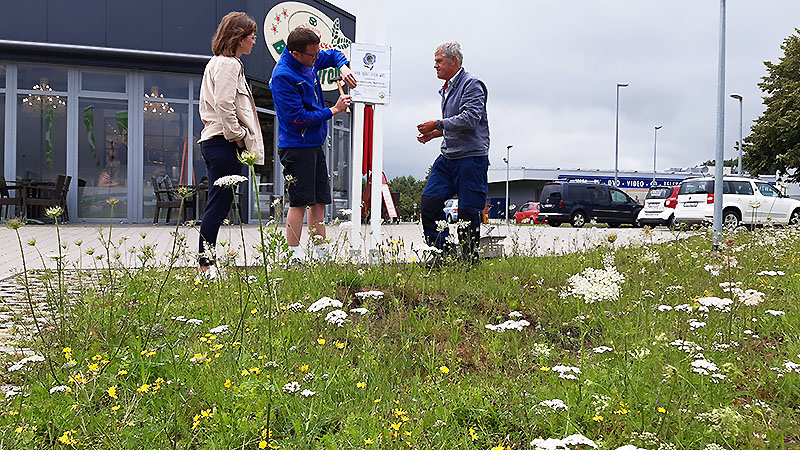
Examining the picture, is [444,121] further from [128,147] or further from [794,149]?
[794,149]

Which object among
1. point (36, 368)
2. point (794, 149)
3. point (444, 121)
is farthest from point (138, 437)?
point (794, 149)

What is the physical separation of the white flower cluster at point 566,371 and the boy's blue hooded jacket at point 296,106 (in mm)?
3280

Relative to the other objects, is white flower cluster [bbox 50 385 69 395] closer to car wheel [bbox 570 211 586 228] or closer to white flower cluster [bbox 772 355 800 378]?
white flower cluster [bbox 772 355 800 378]

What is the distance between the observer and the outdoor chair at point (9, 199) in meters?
13.2

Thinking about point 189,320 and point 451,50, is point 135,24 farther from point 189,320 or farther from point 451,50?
point 189,320

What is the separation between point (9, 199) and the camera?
13445 millimetres

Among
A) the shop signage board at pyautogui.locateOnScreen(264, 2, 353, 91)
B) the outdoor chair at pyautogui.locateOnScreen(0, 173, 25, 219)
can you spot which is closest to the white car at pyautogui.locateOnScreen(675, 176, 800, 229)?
the shop signage board at pyautogui.locateOnScreen(264, 2, 353, 91)

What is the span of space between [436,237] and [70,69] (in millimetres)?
13825

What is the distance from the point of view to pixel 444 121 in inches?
199

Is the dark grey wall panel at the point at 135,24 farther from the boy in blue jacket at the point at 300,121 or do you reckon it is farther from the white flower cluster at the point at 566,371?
the white flower cluster at the point at 566,371

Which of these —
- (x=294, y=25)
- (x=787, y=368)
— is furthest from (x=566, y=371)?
(x=294, y=25)

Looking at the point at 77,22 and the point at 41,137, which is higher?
the point at 77,22

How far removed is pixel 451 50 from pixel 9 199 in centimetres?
1215

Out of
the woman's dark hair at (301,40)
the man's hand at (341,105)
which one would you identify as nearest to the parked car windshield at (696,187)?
the man's hand at (341,105)
